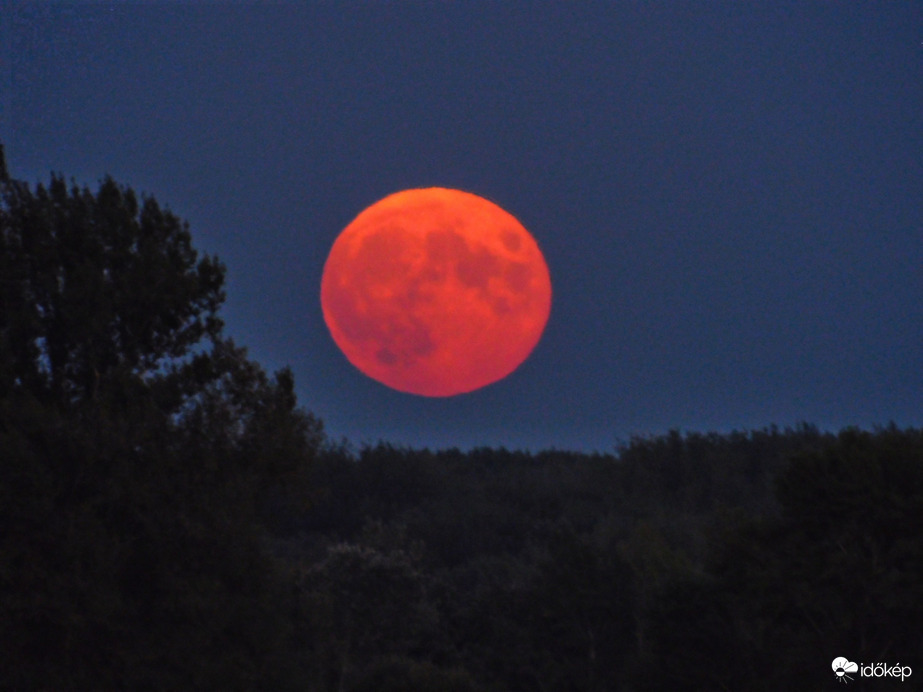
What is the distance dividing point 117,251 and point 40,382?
3.34 meters

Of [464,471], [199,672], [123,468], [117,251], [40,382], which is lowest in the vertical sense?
[199,672]

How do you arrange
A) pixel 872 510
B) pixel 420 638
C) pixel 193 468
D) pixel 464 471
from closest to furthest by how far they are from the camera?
pixel 193 468, pixel 872 510, pixel 420 638, pixel 464 471

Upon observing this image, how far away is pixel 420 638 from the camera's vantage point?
109 ft

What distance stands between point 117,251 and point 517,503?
144 ft

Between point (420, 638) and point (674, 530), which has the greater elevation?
point (674, 530)

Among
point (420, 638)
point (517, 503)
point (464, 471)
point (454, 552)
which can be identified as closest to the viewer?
point (420, 638)

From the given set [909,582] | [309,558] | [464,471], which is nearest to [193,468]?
[909,582]

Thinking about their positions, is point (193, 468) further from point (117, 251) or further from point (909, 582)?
point (909, 582)

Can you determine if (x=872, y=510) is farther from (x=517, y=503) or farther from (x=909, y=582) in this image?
(x=517, y=503)

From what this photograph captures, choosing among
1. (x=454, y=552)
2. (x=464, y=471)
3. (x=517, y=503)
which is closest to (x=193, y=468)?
(x=454, y=552)

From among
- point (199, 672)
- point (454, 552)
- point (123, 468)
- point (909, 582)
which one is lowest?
point (199, 672)

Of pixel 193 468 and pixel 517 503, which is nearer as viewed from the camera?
pixel 193 468

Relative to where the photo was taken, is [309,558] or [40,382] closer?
[40,382]

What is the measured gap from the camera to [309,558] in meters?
45.7
